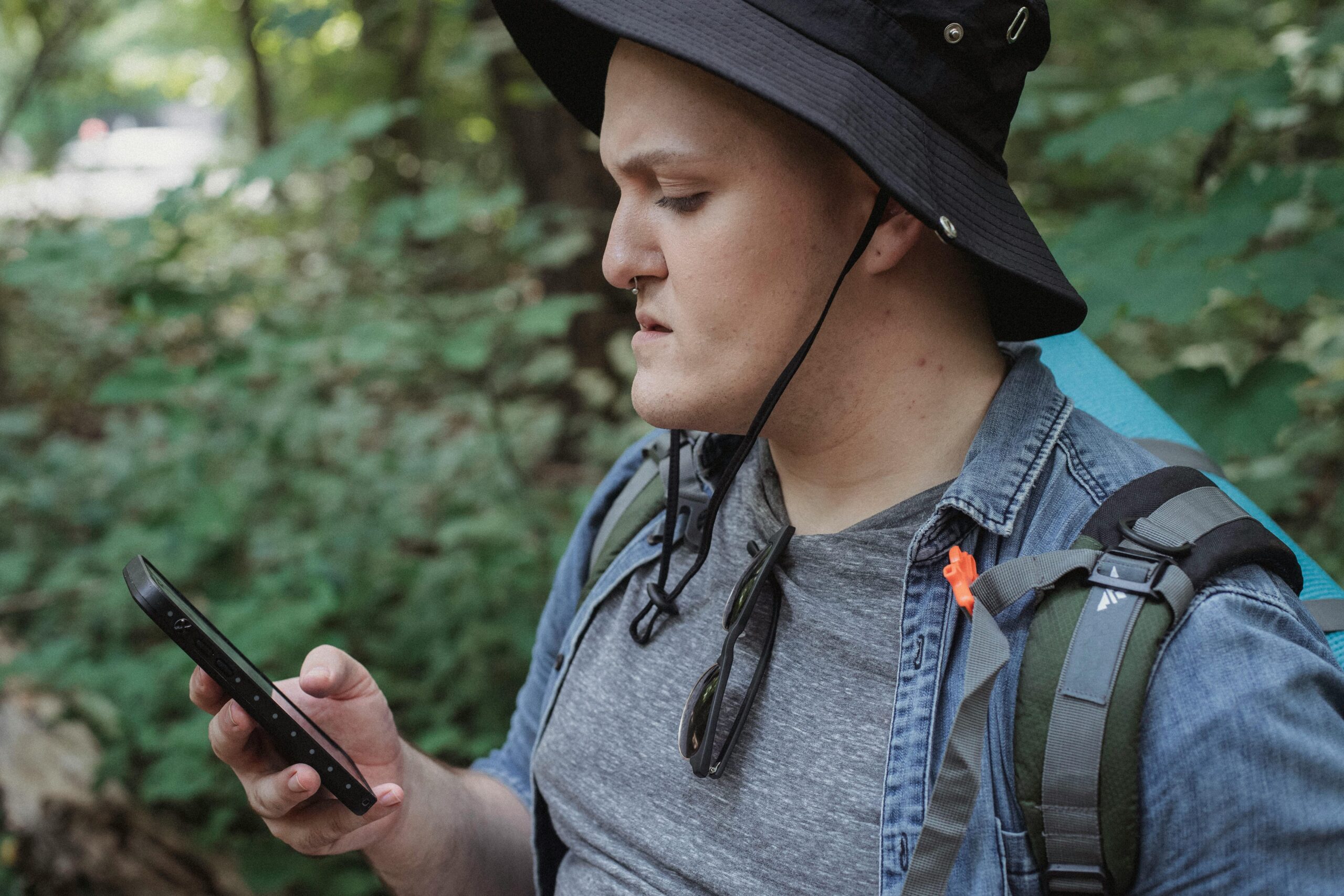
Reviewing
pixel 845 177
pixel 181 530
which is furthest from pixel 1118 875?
pixel 181 530

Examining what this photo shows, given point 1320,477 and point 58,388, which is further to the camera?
point 58,388

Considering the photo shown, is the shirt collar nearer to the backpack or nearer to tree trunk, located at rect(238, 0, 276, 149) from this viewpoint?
the backpack

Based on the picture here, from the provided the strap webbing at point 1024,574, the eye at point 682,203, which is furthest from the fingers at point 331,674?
the strap webbing at point 1024,574

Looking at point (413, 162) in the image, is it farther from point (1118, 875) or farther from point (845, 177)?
point (1118, 875)

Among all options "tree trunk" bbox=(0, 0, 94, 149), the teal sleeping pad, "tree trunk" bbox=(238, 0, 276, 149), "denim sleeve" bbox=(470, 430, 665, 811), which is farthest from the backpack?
"tree trunk" bbox=(238, 0, 276, 149)

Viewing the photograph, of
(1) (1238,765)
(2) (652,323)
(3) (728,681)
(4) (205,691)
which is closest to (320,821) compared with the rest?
(4) (205,691)

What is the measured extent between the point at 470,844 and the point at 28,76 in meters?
4.78

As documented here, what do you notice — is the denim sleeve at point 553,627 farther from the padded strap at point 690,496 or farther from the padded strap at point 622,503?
the padded strap at point 690,496

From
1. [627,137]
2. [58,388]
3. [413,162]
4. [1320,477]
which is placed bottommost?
[58,388]

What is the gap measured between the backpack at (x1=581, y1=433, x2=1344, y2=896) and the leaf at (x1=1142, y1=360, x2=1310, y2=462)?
1.13 metres

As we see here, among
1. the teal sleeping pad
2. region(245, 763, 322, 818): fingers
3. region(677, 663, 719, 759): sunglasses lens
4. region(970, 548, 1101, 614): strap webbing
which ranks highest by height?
region(970, 548, 1101, 614): strap webbing

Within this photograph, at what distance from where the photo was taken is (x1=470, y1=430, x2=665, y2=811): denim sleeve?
1.82m

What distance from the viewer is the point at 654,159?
1.29 metres

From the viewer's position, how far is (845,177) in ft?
4.26
